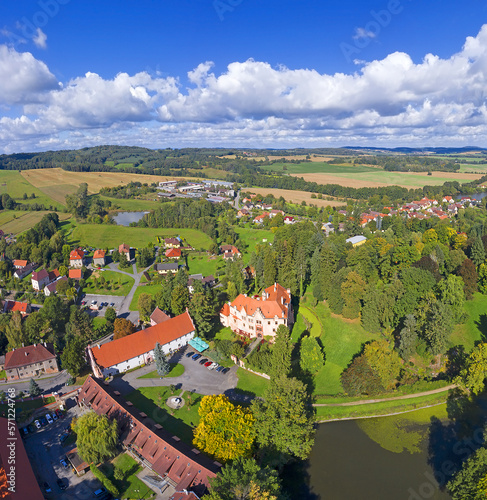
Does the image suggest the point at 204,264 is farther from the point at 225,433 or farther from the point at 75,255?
the point at 225,433

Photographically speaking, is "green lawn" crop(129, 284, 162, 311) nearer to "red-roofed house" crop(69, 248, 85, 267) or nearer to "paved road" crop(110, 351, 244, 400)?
"red-roofed house" crop(69, 248, 85, 267)

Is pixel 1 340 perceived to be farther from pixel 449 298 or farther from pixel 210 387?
pixel 449 298

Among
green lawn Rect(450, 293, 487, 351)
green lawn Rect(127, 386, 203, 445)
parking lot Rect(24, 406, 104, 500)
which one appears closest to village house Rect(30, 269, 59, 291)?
parking lot Rect(24, 406, 104, 500)

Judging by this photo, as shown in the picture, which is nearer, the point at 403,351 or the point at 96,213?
the point at 403,351

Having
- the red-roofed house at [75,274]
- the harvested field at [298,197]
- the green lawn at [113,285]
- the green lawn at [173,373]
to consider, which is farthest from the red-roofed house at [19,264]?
the harvested field at [298,197]

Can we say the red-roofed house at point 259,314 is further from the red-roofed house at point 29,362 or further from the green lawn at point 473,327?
the red-roofed house at point 29,362

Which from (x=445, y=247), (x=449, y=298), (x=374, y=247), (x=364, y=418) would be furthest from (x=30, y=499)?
(x=445, y=247)
